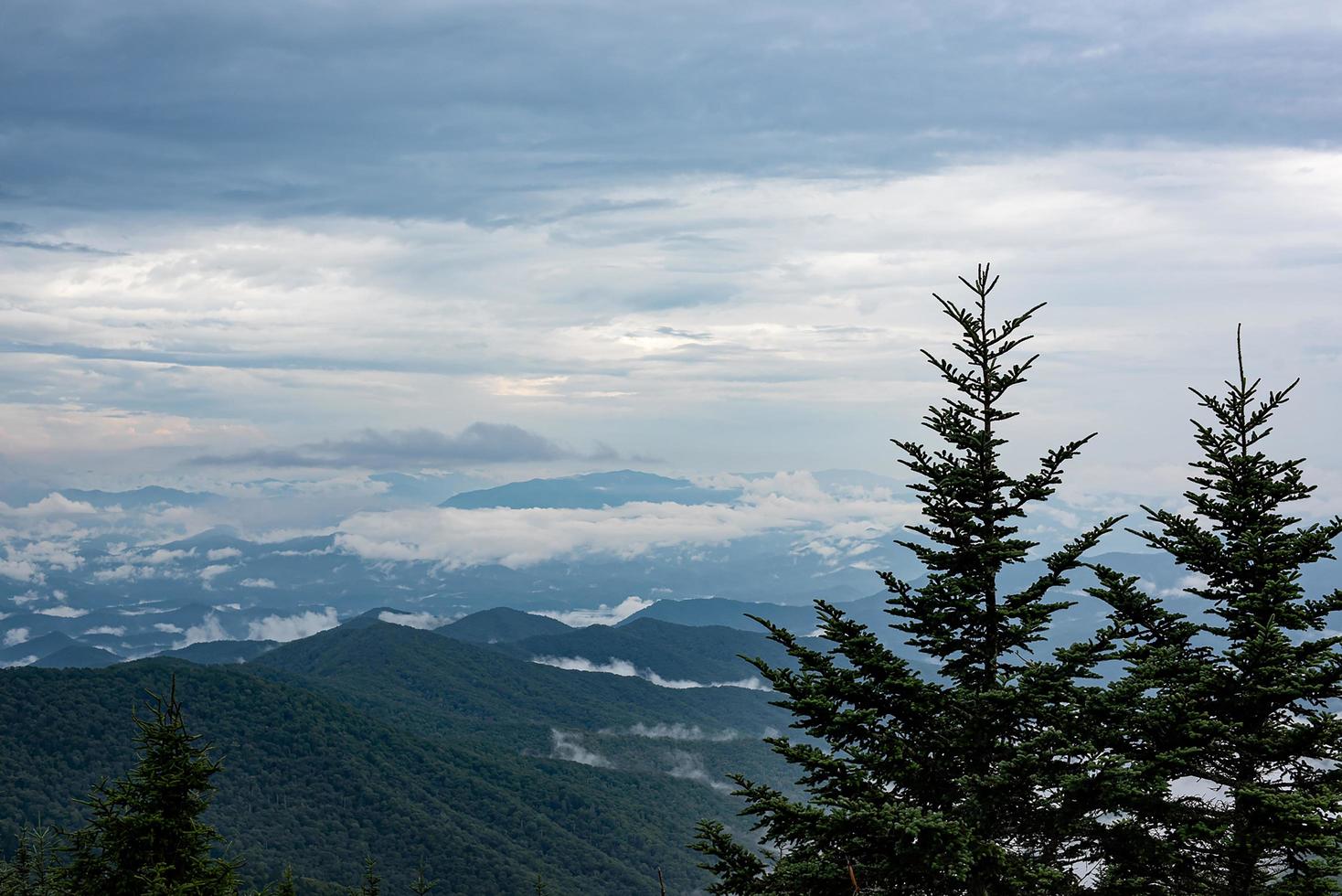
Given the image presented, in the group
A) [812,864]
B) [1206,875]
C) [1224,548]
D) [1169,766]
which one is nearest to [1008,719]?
[1169,766]

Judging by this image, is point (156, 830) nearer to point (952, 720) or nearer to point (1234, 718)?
point (952, 720)

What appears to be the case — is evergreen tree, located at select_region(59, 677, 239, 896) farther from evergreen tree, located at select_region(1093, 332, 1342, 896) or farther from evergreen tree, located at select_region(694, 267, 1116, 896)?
evergreen tree, located at select_region(1093, 332, 1342, 896)

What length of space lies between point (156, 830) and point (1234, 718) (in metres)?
24.0

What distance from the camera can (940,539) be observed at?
15.8 m

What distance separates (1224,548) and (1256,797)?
443 centimetres

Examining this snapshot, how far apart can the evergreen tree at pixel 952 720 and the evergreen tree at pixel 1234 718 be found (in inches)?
47.2

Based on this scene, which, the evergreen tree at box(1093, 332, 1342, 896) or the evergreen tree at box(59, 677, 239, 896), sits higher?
the evergreen tree at box(1093, 332, 1342, 896)

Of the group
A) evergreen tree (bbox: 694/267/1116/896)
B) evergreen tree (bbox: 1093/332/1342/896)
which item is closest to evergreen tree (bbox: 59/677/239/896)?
evergreen tree (bbox: 694/267/1116/896)

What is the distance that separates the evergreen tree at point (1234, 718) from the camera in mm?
15469

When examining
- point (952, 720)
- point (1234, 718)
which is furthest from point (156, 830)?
point (1234, 718)

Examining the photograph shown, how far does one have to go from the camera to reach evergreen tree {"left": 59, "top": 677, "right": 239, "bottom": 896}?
23828 mm

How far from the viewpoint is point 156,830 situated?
24.3m

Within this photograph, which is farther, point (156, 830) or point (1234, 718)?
point (156, 830)

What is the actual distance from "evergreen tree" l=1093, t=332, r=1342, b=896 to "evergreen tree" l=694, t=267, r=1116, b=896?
3.94 feet
